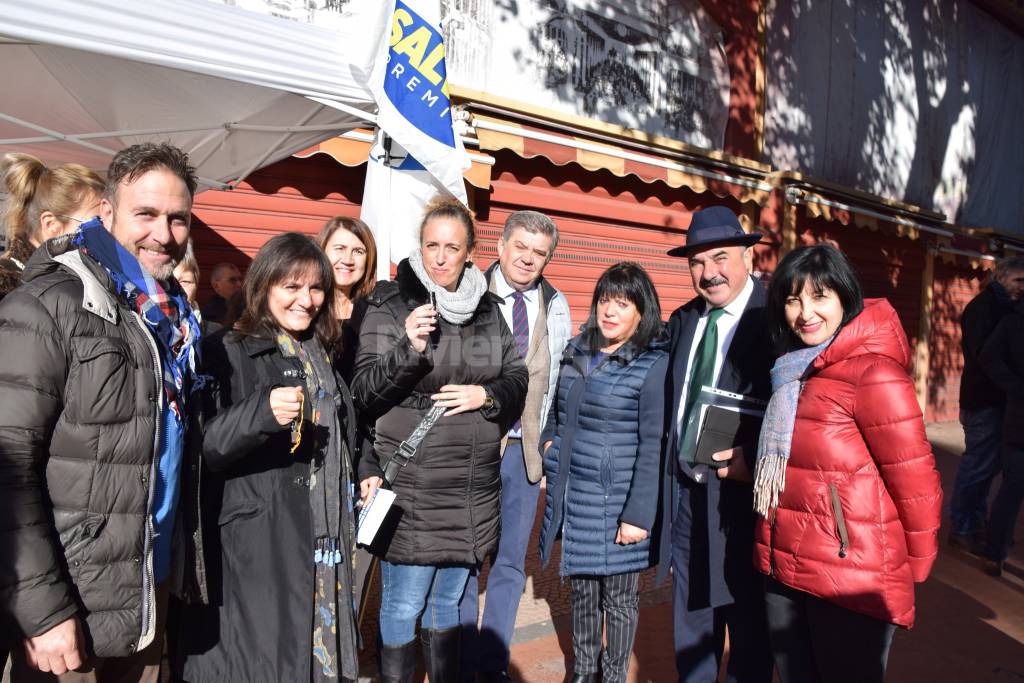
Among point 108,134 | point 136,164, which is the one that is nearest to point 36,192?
point 136,164

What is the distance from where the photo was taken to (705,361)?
2.98m

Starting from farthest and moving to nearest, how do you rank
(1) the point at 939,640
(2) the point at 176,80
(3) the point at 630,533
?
(1) the point at 939,640
(2) the point at 176,80
(3) the point at 630,533

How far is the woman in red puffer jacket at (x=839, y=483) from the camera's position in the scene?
2248mm

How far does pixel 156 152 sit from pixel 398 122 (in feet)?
5.17

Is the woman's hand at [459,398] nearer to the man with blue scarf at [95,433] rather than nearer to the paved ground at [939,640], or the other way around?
the man with blue scarf at [95,433]

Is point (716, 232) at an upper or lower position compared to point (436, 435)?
upper

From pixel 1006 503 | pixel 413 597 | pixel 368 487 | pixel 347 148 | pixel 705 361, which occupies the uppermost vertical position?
pixel 347 148

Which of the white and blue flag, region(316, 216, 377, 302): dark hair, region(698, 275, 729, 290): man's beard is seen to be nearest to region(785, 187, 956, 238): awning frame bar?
the white and blue flag

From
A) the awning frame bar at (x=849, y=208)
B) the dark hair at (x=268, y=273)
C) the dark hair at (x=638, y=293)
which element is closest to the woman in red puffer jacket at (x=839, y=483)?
the dark hair at (x=638, y=293)

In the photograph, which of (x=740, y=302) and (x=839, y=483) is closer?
(x=839, y=483)

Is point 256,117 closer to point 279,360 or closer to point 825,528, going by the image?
point 279,360

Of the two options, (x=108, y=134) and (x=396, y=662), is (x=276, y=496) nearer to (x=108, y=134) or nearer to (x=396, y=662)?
(x=396, y=662)

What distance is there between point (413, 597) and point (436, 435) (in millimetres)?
653

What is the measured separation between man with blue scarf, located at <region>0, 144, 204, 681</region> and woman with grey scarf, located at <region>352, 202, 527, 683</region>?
0.88 metres
